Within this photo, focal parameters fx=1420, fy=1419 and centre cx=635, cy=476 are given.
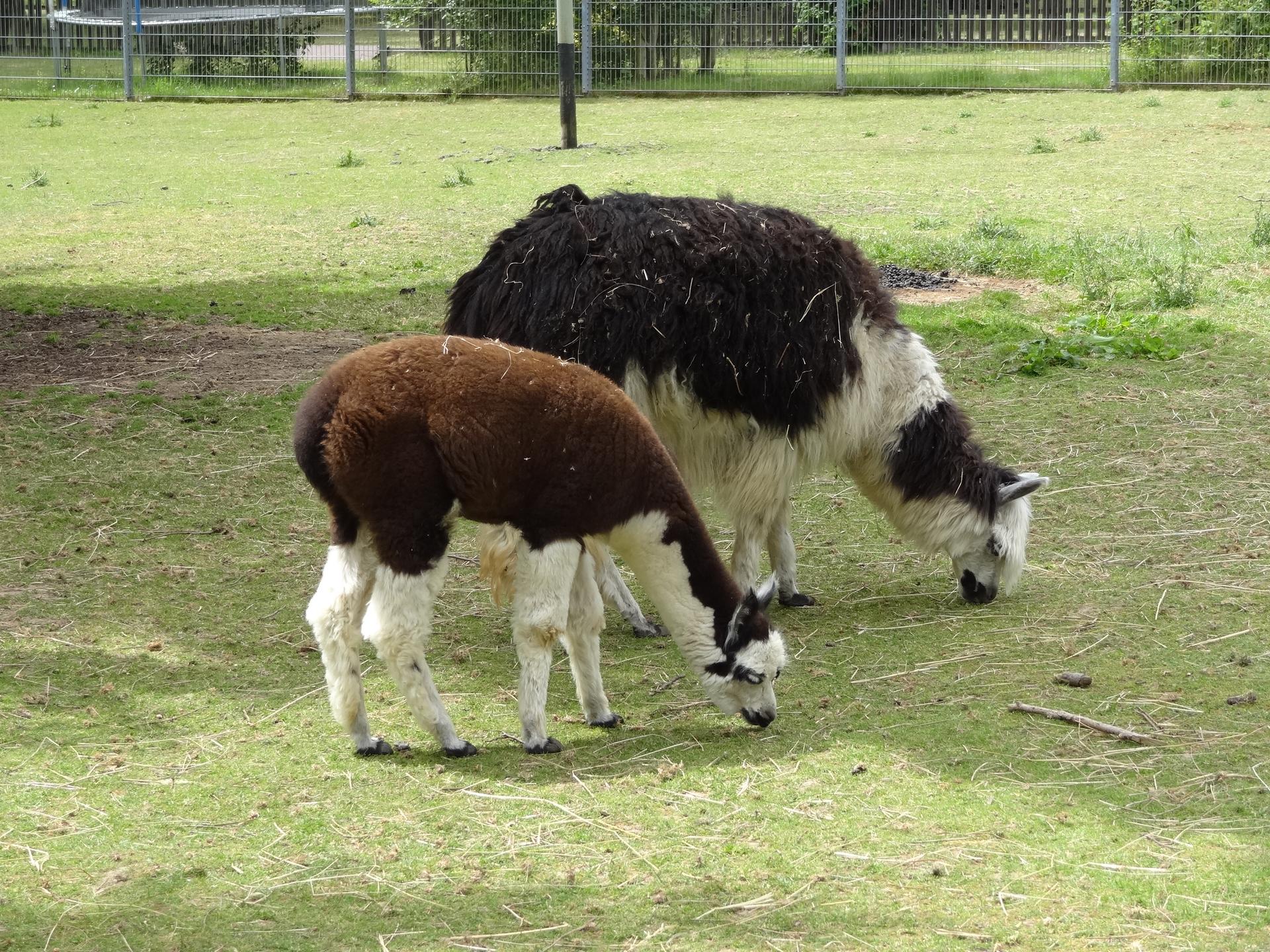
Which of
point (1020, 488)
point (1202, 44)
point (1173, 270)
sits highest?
point (1202, 44)

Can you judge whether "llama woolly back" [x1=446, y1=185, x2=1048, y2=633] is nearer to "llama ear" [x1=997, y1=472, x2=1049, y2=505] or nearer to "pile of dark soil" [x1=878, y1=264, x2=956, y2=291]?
"llama ear" [x1=997, y1=472, x2=1049, y2=505]

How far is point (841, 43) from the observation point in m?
24.5

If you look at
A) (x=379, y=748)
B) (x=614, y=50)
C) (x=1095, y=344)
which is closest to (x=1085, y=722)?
(x=379, y=748)

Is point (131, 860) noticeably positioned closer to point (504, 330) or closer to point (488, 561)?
point (488, 561)

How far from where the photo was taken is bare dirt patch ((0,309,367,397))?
30.8 ft

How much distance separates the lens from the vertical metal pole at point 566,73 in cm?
1775

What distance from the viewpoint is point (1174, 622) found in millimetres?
6047

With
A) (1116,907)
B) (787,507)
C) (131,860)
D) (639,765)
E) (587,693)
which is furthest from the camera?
(787,507)

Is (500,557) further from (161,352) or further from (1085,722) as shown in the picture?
(161,352)

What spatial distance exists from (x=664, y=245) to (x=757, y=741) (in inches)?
83.0

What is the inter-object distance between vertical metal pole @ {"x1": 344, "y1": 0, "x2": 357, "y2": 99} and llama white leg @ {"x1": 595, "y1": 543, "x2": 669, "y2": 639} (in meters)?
20.4

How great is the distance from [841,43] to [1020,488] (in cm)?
1961

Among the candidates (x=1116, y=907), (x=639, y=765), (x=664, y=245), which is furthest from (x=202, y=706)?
(x=1116, y=907)

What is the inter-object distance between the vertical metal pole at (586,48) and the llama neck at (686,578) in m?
21.2
